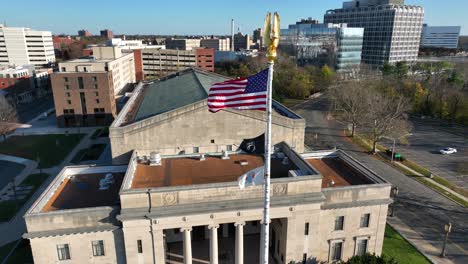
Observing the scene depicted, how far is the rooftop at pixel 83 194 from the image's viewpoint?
1308 inches

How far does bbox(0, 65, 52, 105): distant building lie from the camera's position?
12169 cm

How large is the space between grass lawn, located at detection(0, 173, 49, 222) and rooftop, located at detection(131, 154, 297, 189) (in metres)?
22.8

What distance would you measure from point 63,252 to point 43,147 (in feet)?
180

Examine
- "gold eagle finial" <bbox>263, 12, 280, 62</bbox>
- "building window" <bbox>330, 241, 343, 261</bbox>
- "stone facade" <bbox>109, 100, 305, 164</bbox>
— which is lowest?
"building window" <bbox>330, 241, 343, 261</bbox>

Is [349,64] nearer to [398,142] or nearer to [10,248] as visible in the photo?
[398,142]

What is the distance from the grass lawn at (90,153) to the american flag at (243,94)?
56.2 m

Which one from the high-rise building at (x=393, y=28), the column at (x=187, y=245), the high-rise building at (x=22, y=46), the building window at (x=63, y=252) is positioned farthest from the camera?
the high-rise building at (x=393, y=28)

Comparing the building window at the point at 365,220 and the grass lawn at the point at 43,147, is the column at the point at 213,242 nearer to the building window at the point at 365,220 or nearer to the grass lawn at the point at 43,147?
the building window at the point at 365,220

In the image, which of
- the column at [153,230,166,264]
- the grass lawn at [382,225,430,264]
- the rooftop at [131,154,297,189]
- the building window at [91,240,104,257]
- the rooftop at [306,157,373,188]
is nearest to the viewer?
the column at [153,230,166,264]

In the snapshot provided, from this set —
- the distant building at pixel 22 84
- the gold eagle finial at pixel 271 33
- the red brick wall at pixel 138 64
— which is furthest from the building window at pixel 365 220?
the red brick wall at pixel 138 64

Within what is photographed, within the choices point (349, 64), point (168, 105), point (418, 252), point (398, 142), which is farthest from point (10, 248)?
point (349, 64)

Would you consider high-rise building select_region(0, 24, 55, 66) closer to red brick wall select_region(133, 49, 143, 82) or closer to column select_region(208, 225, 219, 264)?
red brick wall select_region(133, 49, 143, 82)

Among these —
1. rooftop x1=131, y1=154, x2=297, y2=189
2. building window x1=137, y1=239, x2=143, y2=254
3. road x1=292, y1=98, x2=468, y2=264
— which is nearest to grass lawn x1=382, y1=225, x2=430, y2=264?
road x1=292, y1=98, x2=468, y2=264

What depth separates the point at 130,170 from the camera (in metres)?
35.0
